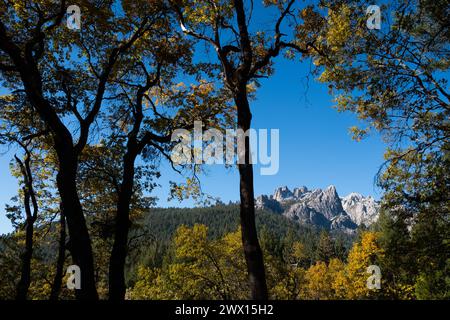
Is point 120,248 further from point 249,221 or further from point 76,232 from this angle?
point 249,221

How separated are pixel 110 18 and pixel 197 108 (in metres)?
4.45

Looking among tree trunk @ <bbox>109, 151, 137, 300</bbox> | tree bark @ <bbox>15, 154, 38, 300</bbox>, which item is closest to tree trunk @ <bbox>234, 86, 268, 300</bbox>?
tree trunk @ <bbox>109, 151, 137, 300</bbox>

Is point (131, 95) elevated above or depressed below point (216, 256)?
above

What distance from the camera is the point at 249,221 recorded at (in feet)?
23.6

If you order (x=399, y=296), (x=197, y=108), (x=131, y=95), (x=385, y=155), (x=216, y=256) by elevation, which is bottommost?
(x=399, y=296)

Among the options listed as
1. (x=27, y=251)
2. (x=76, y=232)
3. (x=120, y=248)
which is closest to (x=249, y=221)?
(x=76, y=232)

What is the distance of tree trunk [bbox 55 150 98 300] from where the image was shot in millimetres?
7742

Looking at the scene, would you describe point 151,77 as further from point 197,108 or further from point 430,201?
point 430,201

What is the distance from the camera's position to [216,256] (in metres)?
26.3

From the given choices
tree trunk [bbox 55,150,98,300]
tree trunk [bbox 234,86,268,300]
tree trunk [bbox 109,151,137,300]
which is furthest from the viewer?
tree trunk [bbox 109,151,137,300]

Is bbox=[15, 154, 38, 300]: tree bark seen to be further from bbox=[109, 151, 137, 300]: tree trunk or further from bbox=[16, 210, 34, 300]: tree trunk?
bbox=[109, 151, 137, 300]: tree trunk

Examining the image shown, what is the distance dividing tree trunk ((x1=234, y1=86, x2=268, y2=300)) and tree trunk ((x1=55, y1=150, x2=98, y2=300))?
3789 mm

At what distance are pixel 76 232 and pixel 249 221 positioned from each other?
165 inches
